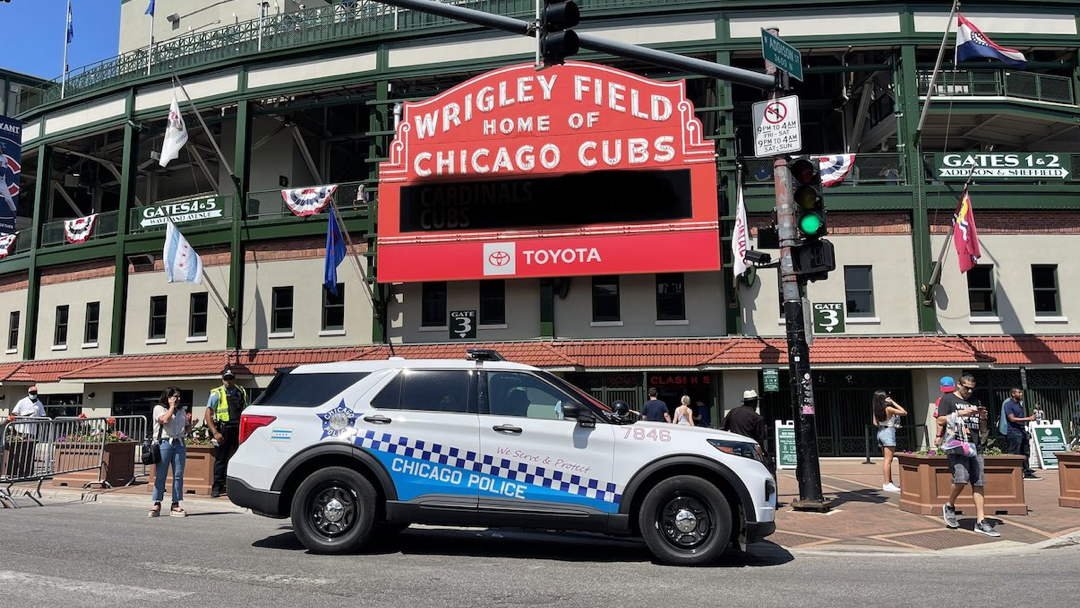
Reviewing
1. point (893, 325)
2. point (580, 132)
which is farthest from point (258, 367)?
point (893, 325)

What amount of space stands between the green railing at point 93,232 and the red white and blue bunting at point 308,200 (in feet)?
24.2

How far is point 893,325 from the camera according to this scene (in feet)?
63.4

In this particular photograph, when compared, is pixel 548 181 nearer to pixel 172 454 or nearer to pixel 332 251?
pixel 332 251

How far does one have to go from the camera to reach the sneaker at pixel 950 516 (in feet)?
30.5

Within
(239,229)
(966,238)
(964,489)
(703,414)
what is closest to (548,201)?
(703,414)

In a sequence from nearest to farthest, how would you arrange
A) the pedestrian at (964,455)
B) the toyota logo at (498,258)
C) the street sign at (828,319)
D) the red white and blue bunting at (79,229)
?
the pedestrian at (964,455) < the street sign at (828,319) < the toyota logo at (498,258) < the red white and blue bunting at (79,229)

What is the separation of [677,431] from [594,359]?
482 inches

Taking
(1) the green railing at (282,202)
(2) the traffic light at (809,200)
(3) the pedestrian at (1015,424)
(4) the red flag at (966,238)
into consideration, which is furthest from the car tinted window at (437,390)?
(4) the red flag at (966,238)

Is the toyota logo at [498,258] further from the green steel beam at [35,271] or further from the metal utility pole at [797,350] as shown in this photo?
the green steel beam at [35,271]

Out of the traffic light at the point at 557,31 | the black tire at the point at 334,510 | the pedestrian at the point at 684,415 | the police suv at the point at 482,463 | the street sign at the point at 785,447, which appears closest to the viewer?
the police suv at the point at 482,463

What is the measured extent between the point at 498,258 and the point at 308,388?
487 inches

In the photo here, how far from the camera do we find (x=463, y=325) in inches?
824

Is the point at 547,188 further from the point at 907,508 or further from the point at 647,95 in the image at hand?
the point at 907,508

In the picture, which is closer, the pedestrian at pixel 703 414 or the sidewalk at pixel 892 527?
the sidewalk at pixel 892 527
